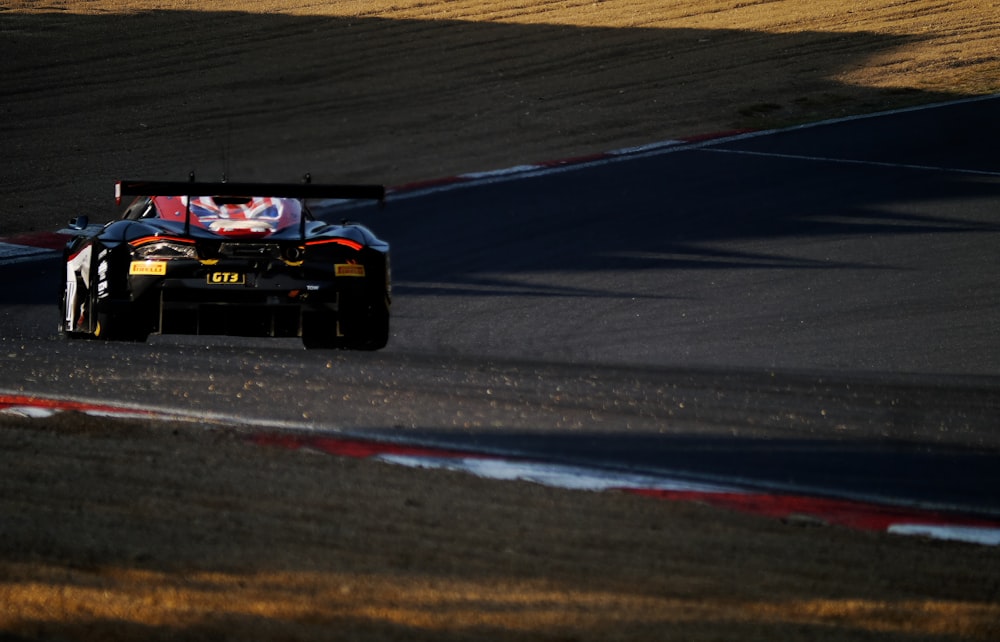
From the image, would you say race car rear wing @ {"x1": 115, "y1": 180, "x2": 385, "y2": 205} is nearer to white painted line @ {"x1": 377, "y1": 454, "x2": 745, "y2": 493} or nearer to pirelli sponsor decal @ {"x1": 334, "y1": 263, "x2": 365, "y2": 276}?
pirelli sponsor decal @ {"x1": 334, "y1": 263, "x2": 365, "y2": 276}

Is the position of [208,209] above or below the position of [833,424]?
above

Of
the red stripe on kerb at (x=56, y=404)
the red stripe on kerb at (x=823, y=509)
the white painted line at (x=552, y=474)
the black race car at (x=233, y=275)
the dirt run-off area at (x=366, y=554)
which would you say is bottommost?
the red stripe on kerb at (x=56, y=404)

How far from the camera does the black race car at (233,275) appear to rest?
27.5 feet

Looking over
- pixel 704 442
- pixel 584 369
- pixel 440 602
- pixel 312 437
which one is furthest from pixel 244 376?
pixel 440 602

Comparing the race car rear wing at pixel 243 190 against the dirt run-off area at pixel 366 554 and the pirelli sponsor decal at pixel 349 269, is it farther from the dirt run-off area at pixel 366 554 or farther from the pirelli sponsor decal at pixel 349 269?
the dirt run-off area at pixel 366 554

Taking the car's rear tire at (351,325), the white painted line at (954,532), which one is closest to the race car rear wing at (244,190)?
the car's rear tire at (351,325)

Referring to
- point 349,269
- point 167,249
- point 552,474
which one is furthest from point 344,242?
point 552,474

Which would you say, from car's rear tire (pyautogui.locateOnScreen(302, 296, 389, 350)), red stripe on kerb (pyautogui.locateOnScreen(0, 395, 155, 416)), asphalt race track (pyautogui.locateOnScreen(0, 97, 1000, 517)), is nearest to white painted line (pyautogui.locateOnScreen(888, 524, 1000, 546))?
asphalt race track (pyautogui.locateOnScreen(0, 97, 1000, 517))

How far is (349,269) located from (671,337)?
2.56 metres

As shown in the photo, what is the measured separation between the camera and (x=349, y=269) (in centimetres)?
860

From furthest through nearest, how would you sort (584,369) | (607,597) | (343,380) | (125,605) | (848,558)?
(584,369)
(343,380)
(848,558)
(607,597)
(125,605)

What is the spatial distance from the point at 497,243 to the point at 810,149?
5.75 meters

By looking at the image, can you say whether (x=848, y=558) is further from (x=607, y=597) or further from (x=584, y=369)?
(x=584, y=369)

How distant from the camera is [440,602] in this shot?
4.74 meters
